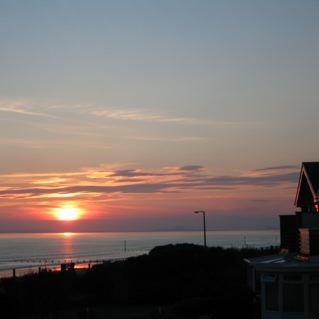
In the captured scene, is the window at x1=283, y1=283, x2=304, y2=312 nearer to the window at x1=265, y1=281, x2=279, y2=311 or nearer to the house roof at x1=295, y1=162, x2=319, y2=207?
the window at x1=265, y1=281, x2=279, y2=311

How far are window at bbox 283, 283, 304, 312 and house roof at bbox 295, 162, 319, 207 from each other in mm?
4107

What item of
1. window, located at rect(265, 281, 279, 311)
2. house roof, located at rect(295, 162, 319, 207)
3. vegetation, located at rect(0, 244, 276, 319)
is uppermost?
house roof, located at rect(295, 162, 319, 207)

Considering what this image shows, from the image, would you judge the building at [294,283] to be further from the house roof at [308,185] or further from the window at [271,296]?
the house roof at [308,185]

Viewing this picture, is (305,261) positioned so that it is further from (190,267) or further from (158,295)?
(190,267)

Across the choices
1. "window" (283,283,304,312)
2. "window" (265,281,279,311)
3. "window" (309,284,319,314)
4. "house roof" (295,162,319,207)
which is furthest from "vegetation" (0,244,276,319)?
"window" (309,284,319,314)

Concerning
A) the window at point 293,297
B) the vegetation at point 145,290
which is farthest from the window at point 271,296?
the vegetation at point 145,290

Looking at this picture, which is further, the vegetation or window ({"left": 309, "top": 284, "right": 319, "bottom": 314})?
the vegetation

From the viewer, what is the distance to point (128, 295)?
37250 mm

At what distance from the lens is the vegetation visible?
1113 inches

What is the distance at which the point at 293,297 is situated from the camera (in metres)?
21.3

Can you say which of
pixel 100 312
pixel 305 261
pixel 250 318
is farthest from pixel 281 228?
pixel 100 312

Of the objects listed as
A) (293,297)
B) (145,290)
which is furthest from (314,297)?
(145,290)

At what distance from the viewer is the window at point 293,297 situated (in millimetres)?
21172

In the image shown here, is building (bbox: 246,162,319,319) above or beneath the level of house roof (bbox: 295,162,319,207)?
beneath
